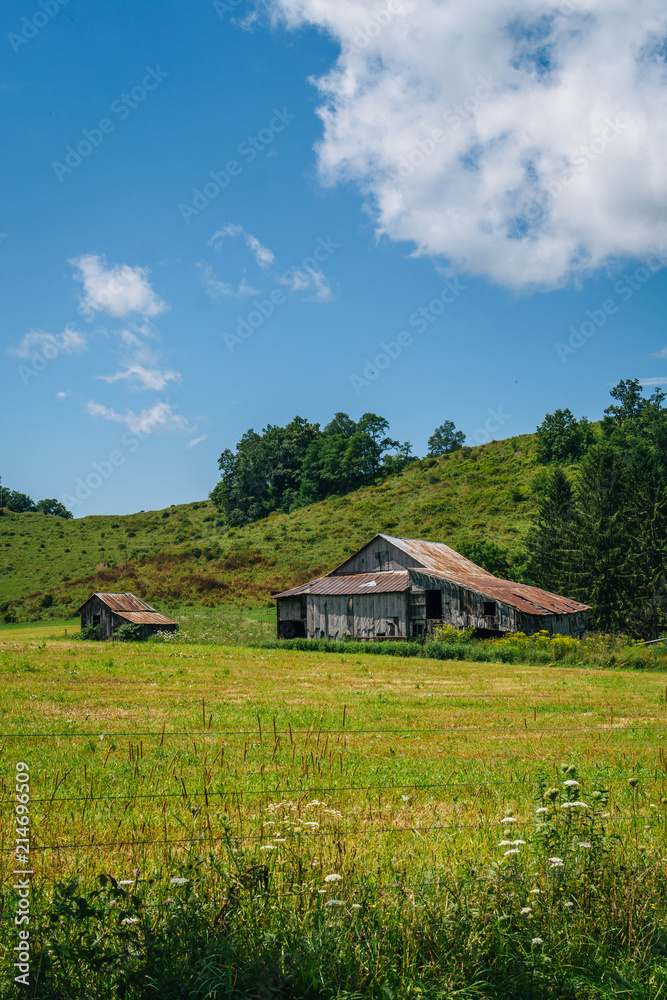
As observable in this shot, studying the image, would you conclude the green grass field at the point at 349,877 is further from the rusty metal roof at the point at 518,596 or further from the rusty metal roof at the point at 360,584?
the rusty metal roof at the point at 360,584

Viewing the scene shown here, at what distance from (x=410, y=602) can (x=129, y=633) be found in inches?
739

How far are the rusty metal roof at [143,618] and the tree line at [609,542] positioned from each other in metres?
30.1

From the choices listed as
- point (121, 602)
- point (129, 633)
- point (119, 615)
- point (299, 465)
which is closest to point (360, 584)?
point (129, 633)

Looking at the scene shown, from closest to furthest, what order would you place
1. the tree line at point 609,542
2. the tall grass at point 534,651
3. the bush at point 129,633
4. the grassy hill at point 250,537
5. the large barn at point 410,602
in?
1. the tall grass at point 534,651
2. the large barn at point 410,602
3. the bush at point 129,633
4. the tree line at point 609,542
5. the grassy hill at point 250,537

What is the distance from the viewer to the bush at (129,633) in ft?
148

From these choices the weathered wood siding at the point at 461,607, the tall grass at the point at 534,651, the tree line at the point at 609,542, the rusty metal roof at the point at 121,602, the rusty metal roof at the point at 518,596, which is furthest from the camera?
the tree line at the point at 609,542

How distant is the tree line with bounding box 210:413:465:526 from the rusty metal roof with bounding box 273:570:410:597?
202 feet

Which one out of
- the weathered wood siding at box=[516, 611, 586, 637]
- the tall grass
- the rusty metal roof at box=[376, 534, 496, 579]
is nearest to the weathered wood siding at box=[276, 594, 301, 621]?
the rusty metal roof at box=[376, 534, 496, 579]

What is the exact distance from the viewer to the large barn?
4012cm

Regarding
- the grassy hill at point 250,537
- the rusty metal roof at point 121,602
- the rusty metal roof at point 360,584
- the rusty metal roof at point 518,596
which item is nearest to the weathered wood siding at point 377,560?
the rusty metal roof at point 360,584

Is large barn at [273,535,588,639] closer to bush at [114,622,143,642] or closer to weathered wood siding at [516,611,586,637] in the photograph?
weathered wood siding at [516,611,586,637]

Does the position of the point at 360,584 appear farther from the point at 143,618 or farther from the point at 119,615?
the point at 119,615

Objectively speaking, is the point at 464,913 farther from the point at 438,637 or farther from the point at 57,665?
the point at 438,637

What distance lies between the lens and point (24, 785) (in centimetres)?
512
